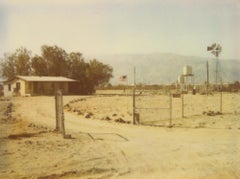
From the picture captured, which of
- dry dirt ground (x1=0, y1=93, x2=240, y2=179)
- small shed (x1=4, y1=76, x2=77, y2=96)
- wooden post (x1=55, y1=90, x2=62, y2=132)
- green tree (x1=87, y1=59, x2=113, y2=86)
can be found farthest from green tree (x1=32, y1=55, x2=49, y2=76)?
wooden post (x1=55, y1=90, x2=62, y2=132)

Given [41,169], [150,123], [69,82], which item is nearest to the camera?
[41,169]

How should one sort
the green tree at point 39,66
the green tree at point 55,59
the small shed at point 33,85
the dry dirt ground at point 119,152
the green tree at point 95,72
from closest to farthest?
the dry dirt ground at point 119,152 < the small shed at point 33,85 < the green tree at point 55,59 < the green tree at point 39,66 < the green tree at point 95,72

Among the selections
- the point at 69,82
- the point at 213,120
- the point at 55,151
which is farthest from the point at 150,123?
the point at 69,82

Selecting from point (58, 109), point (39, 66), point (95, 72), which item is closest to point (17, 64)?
point (39, 66)

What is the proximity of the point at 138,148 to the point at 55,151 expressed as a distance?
248 centimetres

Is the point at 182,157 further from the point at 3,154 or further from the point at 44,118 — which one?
the point at 44,118

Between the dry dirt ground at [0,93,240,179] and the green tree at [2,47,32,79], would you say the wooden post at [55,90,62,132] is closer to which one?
the dry dirt ground at [0,93,240,179]

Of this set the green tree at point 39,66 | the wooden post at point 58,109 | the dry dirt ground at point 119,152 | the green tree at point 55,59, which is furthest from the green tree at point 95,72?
the wooden post at point 58,109

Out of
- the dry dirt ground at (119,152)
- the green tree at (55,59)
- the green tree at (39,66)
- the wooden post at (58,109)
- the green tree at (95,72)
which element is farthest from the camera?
the green tree at (95,72)

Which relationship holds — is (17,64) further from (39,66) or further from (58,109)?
(58,109)

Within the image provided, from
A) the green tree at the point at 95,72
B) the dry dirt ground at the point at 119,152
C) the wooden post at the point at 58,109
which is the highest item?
the green tree at the point at 95,72

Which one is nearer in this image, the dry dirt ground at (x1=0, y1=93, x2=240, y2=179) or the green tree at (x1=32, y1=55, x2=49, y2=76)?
the dry dirt ground at (x1=0, y1=93, x2=240, y2=179)

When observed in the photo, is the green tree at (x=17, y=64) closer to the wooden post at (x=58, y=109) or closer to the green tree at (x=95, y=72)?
the green tree at (x=95, y=72)

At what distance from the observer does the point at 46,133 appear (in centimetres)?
1628
